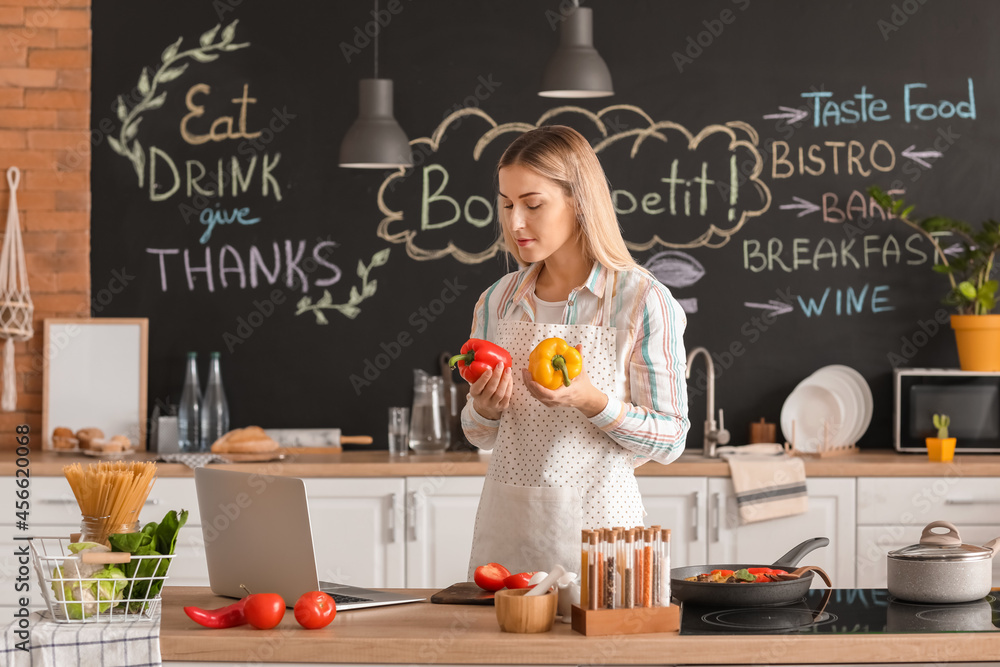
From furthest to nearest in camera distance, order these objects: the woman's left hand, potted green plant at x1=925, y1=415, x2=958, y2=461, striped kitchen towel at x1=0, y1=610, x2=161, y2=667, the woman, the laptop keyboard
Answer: potted green plant at x1=925, y1=415, x2=958, y2=461
the woman
the woman's left hand
the laptop keyboard
striped kitchen towel at x1=0, y1=610, x2=161, y2=667

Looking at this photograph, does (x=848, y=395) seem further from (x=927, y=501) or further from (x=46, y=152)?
(x=46, y=152)

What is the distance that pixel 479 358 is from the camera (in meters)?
2.13

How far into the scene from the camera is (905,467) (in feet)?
12.3

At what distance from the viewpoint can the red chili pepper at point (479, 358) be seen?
6.98 feet

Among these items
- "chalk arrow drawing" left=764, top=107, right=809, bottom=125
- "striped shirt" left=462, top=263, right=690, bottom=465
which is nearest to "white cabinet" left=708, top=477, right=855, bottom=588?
"chalk arrow drawing" left=764, top=107, right=809, bottom=125

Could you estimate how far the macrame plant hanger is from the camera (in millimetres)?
4156

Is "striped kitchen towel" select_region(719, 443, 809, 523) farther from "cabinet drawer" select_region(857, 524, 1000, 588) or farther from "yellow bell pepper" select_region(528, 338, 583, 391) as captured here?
"yellow bell pepper" select_region(528, 338, 583, 391)

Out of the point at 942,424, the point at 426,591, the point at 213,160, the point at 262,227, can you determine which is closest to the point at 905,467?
the point at 942,424

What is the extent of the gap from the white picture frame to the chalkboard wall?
0.45 feet

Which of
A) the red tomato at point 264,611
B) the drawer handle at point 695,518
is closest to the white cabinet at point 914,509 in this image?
the drawer handle at point 695,518

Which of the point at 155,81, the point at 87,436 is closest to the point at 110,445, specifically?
the point at 87,436

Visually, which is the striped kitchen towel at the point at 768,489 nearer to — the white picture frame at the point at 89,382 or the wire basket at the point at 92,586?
the white picture frame at the point at 89,382

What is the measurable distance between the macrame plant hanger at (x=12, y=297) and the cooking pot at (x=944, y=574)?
3366mm

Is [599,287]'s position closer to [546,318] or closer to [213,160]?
[546,318]
